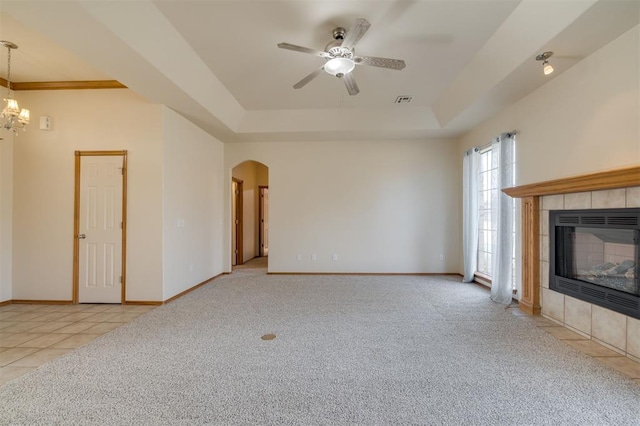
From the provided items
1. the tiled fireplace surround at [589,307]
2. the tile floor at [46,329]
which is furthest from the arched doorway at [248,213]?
the tiled fireplace surround at [589,307]

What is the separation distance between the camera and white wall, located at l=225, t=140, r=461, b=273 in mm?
5902

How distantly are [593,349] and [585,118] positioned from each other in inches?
88.2

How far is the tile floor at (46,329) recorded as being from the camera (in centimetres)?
250

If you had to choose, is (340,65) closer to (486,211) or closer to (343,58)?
(343,58)

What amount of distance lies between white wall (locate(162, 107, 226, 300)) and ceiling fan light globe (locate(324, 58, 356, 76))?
2.66 meters

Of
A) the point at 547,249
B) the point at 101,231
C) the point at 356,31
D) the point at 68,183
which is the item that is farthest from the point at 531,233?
the point at 68,183

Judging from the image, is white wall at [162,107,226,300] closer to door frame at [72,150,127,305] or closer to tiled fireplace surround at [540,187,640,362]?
door frame at [72,150,127,305]

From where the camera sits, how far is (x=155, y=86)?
338 cm

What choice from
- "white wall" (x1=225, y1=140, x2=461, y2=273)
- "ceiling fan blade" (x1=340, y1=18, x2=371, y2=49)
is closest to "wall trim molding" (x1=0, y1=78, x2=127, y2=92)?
"white wall" (x1=225, y1=140, x2=461, y2=273)

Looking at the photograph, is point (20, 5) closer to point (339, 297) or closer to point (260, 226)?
point (339, 297)

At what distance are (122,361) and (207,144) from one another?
4.04 meters

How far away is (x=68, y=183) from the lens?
13.5ft

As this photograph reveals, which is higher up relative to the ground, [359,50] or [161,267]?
[359,50]

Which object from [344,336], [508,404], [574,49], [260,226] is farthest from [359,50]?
[260,226]
